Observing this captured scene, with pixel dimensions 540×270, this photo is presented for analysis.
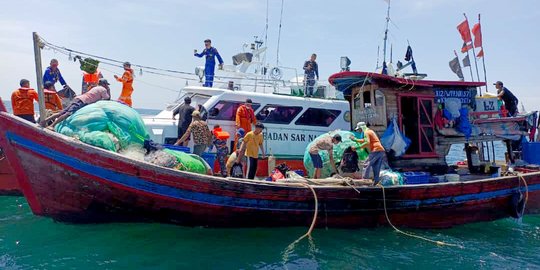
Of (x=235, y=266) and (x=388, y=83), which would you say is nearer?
(x=235, y=266)

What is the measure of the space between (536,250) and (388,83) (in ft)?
15.5

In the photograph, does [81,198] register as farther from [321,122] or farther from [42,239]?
[321,122]

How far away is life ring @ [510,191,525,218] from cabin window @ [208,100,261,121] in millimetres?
6372

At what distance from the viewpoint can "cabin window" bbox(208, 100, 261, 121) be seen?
1048cm

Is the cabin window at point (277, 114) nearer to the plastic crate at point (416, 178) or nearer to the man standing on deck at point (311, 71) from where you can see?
the man standing on deck at point (311, 71)

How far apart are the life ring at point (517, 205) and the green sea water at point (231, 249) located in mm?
→ 1273

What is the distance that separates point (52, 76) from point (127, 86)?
1.88 metres

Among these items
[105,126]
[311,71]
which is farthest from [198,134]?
[311,71]

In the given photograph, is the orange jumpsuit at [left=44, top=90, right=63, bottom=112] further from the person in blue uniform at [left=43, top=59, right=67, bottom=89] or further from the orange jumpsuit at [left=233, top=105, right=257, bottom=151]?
the orange jumpsuit at [left=233, top=105, right=257, bottom=151]

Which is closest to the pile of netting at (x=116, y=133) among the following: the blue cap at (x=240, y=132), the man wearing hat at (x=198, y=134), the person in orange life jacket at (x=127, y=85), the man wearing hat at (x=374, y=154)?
the man wearing hat at (x=198, y=134)

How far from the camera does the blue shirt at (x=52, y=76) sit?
36.2ft

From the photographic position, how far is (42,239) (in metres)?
7.43

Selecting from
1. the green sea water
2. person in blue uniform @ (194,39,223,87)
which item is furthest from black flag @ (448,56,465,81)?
person in blue uniform @ (194,39,223,87)

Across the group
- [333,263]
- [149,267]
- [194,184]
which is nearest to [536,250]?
[333,263]
